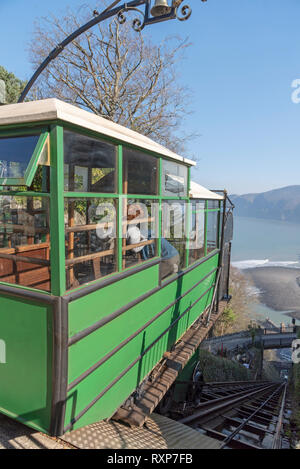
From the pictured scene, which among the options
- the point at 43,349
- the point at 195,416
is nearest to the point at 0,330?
the point at 43,349

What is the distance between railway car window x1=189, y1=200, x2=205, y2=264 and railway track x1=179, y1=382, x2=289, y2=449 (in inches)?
136

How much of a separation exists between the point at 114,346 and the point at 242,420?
6.16 meters

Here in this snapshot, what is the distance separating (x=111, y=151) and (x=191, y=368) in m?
6.81

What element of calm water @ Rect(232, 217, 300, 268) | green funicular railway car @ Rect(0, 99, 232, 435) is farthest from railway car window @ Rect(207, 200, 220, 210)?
calm water @ Rect(232, 217, 300, 268)

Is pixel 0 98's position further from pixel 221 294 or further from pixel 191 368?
pixel 191 368

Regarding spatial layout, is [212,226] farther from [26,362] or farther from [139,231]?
[26,362]

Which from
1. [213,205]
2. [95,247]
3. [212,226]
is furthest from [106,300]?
[212,226]

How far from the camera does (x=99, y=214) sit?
4.10 m

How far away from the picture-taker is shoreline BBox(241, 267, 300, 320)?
50438 millimetres

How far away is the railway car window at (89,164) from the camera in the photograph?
277 cm

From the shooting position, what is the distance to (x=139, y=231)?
13.4ft

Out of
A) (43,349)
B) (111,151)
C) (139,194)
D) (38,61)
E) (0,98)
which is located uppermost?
(38,61)

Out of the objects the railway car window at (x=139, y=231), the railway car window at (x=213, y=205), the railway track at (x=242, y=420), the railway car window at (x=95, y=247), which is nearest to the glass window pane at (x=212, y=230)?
the railway car window at (x=213, y=205)

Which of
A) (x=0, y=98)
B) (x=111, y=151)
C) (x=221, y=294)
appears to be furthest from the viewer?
(x=0, y=98)
